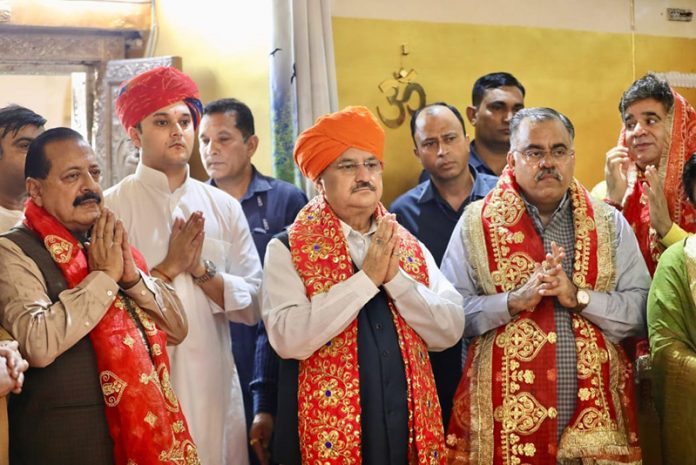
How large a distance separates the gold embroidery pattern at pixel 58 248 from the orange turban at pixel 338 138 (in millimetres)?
1017

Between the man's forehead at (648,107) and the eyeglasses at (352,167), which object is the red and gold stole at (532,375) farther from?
the man's forehead at (648,107)

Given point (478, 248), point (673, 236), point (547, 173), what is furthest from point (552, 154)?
point (673, 236)

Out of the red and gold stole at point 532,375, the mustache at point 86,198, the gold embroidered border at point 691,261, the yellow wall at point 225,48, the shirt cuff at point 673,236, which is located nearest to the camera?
the mustache at point 86,198

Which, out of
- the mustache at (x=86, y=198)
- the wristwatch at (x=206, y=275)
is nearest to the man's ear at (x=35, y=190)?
the mustache at (x=86, y=198)

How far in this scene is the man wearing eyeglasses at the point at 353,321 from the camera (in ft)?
11.3

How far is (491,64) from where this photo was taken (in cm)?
588

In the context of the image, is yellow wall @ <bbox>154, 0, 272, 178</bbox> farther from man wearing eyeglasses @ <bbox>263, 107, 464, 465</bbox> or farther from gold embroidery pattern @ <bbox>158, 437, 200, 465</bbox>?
gold embroidery pattern @ <bbox>158, 437, 200, 465</bbox>

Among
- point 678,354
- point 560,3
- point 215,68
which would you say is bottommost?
point 678,354

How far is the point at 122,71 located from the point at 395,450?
3337 mm

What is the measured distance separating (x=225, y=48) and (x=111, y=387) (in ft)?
9.73

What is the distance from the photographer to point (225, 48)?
18.6 feet

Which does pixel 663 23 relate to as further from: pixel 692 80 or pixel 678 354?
pixel 678 354

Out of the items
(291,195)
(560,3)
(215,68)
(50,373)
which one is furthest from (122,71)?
(50,373)

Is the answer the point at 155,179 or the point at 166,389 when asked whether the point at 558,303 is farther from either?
the point at 155,179
